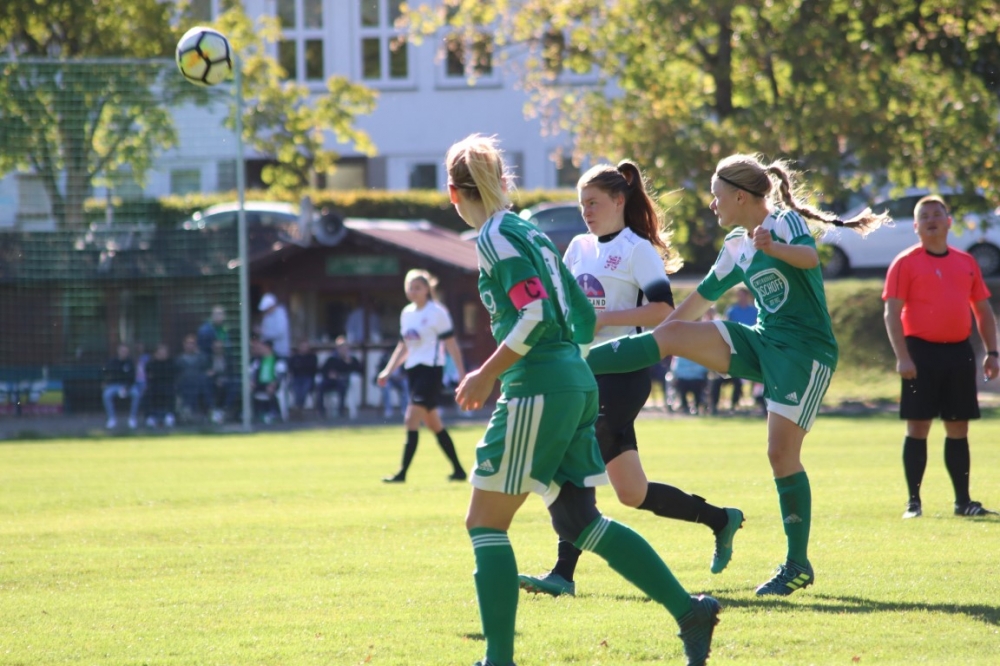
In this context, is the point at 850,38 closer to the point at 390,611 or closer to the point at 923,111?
the point at 923,111

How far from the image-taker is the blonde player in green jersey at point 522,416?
449cm

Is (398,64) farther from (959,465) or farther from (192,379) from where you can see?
(959,465)

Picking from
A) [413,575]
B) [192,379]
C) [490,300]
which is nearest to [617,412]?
[413,575]

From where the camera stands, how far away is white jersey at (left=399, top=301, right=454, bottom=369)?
12750mm

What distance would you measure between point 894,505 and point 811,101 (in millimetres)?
14971

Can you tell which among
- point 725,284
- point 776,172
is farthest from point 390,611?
point 776,172

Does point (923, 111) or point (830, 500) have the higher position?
point (923, 111)

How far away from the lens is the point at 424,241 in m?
25.2

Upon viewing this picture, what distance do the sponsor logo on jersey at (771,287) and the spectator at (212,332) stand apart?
54.9 ft

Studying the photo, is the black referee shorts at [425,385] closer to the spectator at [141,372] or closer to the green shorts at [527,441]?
the green shorts at [527,441]

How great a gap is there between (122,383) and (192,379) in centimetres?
116

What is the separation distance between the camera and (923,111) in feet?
76.6

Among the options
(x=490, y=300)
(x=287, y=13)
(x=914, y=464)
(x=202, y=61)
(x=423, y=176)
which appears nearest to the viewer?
(x=490, y=300)

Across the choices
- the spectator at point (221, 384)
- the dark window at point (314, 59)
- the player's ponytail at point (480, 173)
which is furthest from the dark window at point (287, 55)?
the player's ponytail at point (480, 173)
